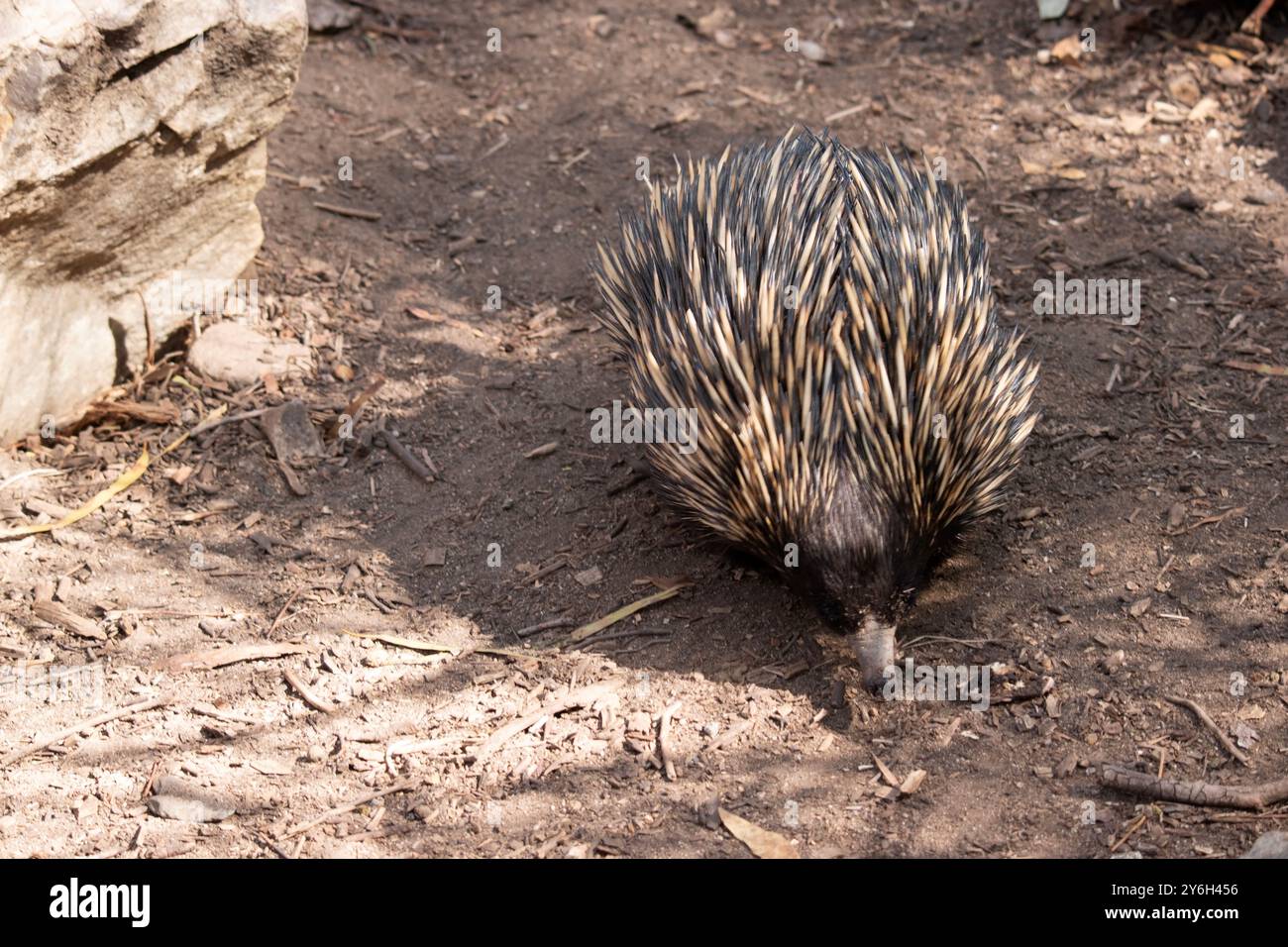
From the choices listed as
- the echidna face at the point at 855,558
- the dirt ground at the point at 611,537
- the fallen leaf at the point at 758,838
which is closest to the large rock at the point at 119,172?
the dirt ground at the point at 611,537

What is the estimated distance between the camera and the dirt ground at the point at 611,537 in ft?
12.1

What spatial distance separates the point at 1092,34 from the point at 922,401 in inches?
153

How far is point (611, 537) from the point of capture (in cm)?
473

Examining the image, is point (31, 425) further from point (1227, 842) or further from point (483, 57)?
point (1227, 842)

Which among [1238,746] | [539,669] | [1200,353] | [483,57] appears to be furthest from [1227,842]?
[483,57]

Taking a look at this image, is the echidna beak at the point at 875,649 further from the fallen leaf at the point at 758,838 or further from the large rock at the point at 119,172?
the large rock at the point at 119,172

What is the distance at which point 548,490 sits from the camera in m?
4.92

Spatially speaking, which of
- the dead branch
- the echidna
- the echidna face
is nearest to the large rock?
the echidna

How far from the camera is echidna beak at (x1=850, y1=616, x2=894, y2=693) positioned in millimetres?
3854

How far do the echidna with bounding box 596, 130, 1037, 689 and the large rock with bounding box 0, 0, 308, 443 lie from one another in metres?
1.76

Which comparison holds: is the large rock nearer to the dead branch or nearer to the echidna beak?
the echidna beak

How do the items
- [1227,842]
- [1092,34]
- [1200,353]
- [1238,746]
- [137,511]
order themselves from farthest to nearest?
[1092,34] < [1200,353] < [137,511] < [1238,746] < [1227,842]

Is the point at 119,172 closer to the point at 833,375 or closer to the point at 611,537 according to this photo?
the point at 611,537

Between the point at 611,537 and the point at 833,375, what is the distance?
3.98ft
